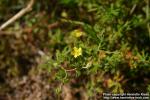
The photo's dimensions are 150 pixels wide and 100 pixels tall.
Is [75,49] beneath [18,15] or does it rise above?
beneath

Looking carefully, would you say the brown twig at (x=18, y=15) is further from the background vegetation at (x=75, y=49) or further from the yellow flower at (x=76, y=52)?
the yellow flower at (x=76, y=52)

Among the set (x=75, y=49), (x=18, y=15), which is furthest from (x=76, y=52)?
(x=18, y=15)

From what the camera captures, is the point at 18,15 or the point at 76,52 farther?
the point at 18,15

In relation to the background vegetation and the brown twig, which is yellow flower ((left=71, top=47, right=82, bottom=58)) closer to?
the background vegetation

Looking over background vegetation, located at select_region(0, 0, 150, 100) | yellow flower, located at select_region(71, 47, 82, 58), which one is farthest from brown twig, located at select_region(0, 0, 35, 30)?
yellow flower, located at select_region(71, 47, 82, 58)

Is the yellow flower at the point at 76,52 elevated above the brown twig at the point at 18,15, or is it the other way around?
the brown twig at the point at 18,15

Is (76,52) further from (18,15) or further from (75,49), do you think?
(18,15)

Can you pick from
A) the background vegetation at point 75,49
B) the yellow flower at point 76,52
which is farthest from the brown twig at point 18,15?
the yellow flower at point 76,52

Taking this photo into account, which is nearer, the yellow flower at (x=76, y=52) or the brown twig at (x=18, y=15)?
the yellow flower at (x=76, y=52)

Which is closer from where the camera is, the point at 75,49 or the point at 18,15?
the point at 75,49
